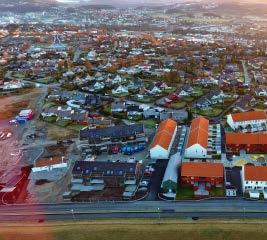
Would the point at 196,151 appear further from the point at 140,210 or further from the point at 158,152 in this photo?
the point at 140,210

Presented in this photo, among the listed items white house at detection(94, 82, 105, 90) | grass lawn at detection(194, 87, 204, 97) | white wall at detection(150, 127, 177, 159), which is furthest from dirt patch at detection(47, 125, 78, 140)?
grass lawn at detection(194, 87, 204, 97)

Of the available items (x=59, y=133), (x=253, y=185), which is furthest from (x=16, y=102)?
(x=253, y=185)

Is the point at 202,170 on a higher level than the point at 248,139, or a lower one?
lower

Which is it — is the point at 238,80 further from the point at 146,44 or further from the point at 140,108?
the point at 146,44

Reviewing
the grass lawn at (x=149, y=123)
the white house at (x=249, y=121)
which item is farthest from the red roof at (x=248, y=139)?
the grass lawn at (x=149, y=123)

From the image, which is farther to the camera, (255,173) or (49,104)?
(49,104)

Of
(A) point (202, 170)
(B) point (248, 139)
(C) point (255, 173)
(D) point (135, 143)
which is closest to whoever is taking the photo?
(C) point (255, 173)
